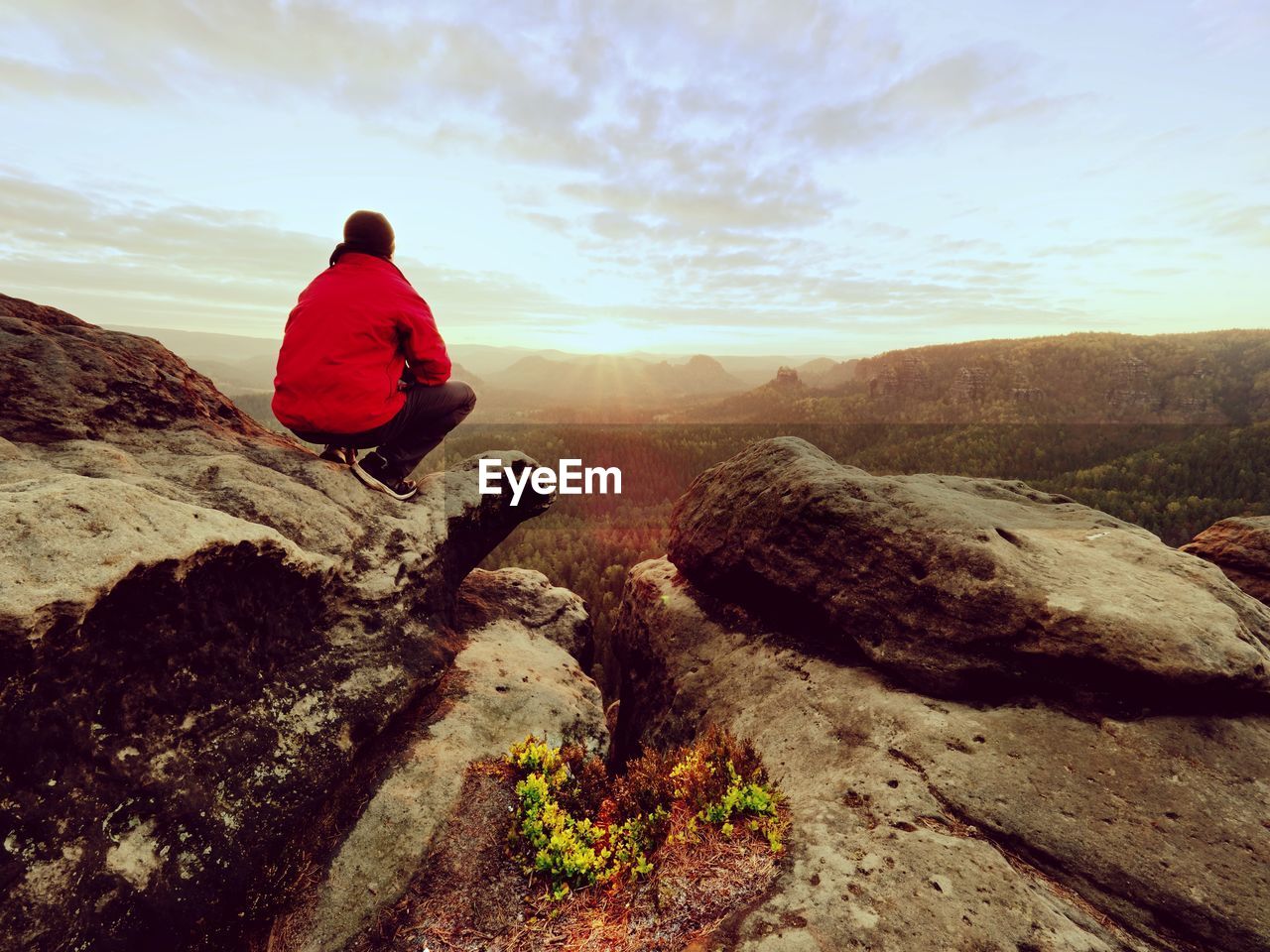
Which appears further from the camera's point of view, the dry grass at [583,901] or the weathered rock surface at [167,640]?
the dry grass at [583,901]

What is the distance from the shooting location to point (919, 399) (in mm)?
59125

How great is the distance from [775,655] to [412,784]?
4.25m

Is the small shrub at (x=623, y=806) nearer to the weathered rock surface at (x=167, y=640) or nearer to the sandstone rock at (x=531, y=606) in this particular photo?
the weathered rock surface at (x=167, y=640)

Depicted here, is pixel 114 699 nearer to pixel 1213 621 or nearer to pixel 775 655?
pixel 775 655

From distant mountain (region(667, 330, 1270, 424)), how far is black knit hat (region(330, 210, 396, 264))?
1788 inches

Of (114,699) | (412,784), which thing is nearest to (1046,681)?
(412,784)

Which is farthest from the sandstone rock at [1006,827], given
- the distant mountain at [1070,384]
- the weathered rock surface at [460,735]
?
the distant mountain at [1070,384]

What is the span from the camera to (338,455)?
21.7ft

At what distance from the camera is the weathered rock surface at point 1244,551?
772cm

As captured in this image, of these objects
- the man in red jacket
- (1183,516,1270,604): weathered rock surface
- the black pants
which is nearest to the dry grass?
the man in red jacket

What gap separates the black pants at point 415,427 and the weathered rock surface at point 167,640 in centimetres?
53

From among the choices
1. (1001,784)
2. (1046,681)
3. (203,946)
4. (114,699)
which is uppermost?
(114,699)

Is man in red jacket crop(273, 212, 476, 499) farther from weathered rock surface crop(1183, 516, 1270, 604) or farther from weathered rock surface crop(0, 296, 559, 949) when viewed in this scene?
weathered rock surface crop(1183, 516, 1270, 604)

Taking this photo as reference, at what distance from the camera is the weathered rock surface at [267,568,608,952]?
3.97 metres
